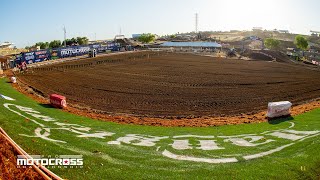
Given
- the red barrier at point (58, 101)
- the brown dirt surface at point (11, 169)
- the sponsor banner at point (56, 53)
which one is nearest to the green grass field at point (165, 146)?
the brown dirt surface at point (11, 169)

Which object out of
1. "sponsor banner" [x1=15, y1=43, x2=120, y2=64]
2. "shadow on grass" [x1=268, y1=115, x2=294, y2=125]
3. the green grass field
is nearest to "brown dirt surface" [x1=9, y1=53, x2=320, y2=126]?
"shadow on grass" [x1=268, y1=115, x2=294, y2=125]

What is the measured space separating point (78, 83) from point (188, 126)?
2883 centimetres

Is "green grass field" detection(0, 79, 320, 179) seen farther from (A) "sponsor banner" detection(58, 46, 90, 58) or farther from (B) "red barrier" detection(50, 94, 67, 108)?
(A) "sponsor banner" detection(58, 46, 90, 58)

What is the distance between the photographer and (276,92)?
4441 cm

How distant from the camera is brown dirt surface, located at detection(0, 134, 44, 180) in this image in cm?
1317

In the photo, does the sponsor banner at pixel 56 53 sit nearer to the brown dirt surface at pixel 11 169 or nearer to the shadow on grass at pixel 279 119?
the brown dirt surface at pixel 11 169

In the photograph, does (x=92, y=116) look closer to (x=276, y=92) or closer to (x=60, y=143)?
(x=60, y=143)

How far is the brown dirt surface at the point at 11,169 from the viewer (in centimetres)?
1317

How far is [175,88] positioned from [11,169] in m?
35.1

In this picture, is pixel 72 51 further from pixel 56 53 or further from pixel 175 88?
pixel 175 88

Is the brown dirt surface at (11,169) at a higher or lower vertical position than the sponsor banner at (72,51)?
lower

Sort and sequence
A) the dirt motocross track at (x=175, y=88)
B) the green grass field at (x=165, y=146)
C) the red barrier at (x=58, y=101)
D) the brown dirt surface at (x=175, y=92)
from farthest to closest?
the dirt motocross track at (x=175, y=88) < the red barrier at (x=58, y=101) < the brown dirt surface at (x=175, y=92) < the green grass field at (x=165, y=146)

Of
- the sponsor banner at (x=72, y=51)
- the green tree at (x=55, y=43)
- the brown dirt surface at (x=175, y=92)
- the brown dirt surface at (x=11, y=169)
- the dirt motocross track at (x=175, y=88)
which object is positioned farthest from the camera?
the green tree at (x=55, y=43)

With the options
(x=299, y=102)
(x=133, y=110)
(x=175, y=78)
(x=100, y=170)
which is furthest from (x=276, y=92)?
(x=100, y=170)
